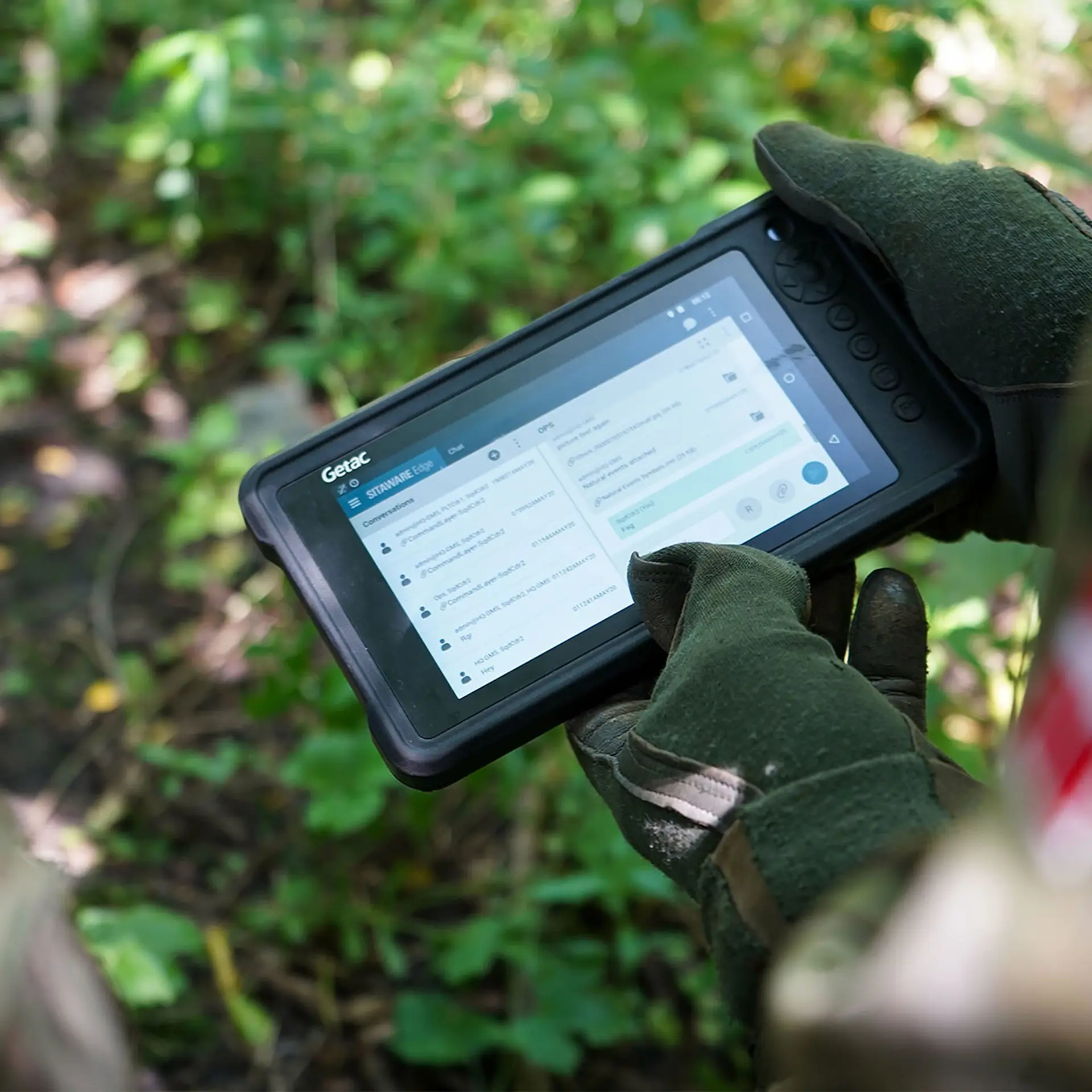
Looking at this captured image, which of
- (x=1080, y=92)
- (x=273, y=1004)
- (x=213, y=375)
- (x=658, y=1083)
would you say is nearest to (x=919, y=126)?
(x=1080, y=92)

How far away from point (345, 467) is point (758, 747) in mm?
512

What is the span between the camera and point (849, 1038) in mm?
411

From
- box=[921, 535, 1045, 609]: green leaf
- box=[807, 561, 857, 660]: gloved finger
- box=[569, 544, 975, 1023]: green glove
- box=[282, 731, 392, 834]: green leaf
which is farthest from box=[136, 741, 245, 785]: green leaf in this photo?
box=[921, 535, 1045, 609]: green leaf

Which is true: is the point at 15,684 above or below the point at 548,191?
below

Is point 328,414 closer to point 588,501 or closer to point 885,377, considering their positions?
point 588,501

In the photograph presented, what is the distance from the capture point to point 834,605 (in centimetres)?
107

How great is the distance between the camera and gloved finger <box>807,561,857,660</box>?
1.06 metres

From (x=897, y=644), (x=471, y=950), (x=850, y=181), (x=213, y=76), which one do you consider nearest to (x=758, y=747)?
(x=897, y=644)

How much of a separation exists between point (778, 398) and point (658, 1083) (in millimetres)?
897

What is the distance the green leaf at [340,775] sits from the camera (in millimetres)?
1284

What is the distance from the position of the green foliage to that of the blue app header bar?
0.58m

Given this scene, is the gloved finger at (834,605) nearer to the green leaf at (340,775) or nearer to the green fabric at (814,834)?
the green fabric at (814,834)

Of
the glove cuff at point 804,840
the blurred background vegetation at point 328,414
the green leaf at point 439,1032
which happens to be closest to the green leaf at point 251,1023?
the blurred background vegetation at point 328,414

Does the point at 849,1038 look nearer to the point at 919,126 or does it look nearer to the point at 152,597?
the point at 152,597
